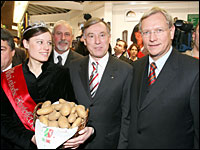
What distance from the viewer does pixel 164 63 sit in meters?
1.67

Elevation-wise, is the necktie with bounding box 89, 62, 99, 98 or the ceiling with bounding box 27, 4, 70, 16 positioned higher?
the ceiling with bounding box 27, 4, 70, 16

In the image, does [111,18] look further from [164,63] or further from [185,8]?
[164,63]

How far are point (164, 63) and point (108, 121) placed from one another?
73cm

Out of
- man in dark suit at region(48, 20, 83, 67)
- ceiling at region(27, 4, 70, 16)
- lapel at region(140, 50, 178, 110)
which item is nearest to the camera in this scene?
lapel at region(140, 50, 178, 110)

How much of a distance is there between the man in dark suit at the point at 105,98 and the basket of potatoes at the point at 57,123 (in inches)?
18.1

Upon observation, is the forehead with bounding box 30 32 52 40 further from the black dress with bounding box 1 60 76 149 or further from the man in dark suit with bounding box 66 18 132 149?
the man in dark suit with bounding box 66 18 132 149

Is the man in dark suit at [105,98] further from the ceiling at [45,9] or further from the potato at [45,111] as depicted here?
the ceiling at [45,9]

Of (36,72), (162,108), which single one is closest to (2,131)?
(36,72)

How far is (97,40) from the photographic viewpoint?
2.01m

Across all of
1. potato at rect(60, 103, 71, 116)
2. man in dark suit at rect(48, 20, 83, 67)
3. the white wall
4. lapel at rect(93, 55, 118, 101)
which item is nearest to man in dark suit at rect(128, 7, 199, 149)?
lapel at rect(93, 55, 118, 101)

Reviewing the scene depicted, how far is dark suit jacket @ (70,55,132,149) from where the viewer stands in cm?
188

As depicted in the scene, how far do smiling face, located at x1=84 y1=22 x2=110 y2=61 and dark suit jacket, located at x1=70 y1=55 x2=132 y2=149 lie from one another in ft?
0.66

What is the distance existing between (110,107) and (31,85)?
73cm

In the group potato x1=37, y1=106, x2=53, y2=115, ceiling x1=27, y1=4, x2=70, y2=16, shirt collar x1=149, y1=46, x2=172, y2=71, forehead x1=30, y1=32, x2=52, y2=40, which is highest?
ceiling x1=27, y1=4, x2=70, y2=16
